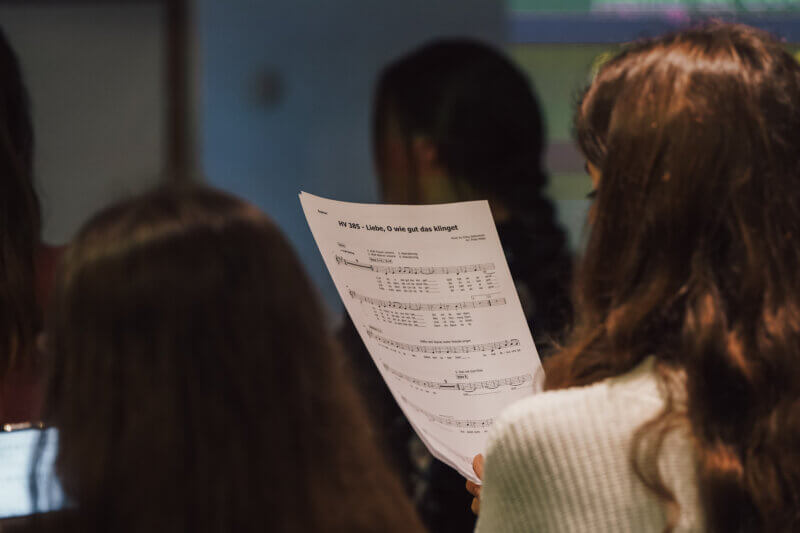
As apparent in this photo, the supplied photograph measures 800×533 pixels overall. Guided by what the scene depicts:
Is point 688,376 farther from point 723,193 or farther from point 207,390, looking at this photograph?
point 207,390

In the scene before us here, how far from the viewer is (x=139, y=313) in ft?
2.20

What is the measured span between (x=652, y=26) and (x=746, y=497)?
6.98 ft

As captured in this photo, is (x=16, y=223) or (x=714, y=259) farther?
(x=16, y=223)

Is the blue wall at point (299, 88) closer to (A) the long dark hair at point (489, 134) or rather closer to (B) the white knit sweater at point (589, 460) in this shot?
(A) the long dark hair at point (489, 134)

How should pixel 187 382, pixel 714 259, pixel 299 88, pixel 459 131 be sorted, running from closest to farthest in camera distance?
pixel 187 382, pixel 714 259, pixel 459 131, pixel 299 88

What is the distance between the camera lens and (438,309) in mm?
969

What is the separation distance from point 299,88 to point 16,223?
1804 mm

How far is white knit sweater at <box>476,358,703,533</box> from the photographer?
75 centimetres

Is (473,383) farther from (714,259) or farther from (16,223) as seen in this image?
(16,223)

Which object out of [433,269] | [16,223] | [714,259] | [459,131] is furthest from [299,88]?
[714,259]

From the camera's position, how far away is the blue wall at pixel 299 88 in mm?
2941

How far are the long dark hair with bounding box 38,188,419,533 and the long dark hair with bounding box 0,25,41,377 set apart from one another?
1.77ft

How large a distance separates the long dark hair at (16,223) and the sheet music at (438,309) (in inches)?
18.3

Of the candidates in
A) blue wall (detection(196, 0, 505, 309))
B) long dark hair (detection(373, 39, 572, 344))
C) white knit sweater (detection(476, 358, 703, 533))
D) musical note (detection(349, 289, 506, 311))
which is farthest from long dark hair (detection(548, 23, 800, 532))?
blue wall (detection(196, 0, 505, 309))
